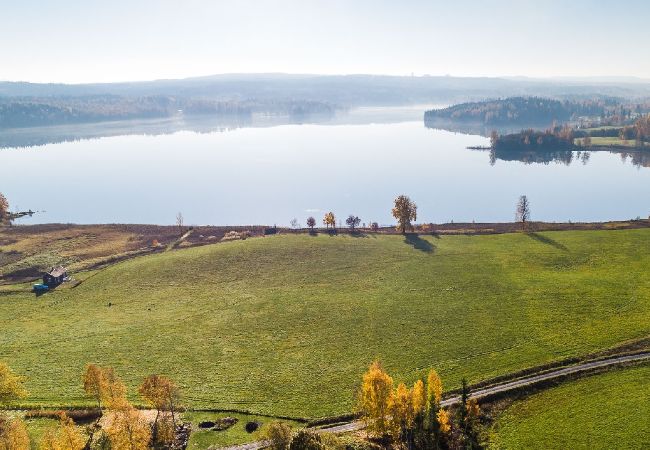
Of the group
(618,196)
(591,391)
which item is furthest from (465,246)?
(618,196)

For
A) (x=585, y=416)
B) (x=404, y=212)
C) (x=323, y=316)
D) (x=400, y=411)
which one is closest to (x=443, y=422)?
(x=400, y=411)

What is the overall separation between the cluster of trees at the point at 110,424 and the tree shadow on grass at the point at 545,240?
259 feet

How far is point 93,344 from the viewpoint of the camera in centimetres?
6612

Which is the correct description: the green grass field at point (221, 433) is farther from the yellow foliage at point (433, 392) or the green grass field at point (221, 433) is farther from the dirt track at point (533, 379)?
the yellow foliage at point (433, 392)

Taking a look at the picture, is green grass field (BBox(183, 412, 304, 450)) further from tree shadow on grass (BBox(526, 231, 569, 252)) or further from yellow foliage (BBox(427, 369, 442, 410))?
tree shadow on grass (BBox(526, 231, 569, 252))

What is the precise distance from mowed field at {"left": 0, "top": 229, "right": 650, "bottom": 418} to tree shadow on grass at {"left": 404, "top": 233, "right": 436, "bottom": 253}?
100cm

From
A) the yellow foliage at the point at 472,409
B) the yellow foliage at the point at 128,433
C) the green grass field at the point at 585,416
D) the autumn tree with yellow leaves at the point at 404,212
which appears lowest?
the green grass field at the point at 585,416

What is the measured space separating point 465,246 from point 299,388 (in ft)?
193

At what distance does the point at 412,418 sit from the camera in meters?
42.0

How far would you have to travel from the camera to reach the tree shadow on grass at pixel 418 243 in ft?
330

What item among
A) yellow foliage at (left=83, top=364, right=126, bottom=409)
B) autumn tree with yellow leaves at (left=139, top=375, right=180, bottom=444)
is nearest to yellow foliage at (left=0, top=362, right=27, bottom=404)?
yellow foliage at (left=83, top=364, right=126, bottom=409)

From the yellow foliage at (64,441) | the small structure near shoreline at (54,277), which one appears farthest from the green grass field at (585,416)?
the small structure near shoreline at (54,277)

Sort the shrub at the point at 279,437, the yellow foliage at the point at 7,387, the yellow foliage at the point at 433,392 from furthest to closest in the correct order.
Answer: the yellow foliage at the point at 7,387, the yellow foliage at the point at 433,392, the shrub at the point at 279,437

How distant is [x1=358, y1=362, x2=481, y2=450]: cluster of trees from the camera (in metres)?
41.2
